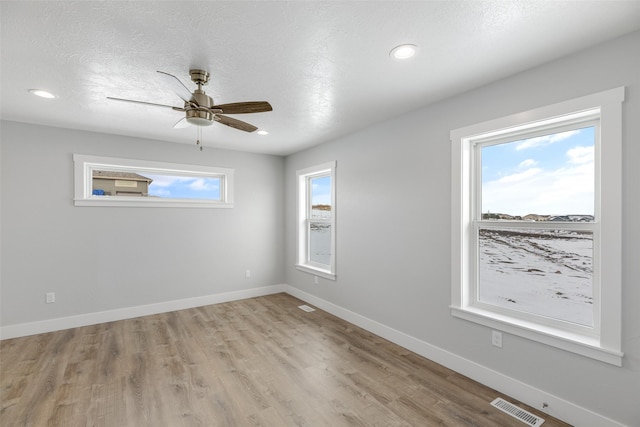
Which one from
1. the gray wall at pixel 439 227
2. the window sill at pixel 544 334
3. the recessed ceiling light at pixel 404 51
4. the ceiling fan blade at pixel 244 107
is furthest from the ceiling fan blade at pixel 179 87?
the window sill at pixel 544 334

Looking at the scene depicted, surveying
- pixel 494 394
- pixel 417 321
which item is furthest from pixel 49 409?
pixel 494 394

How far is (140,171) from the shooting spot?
4.22 metres

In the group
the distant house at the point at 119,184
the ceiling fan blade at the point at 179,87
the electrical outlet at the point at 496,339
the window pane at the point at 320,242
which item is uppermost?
the ceiling fan blade at the point at 179,87

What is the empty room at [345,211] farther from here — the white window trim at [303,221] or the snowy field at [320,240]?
the snowy field at [320,240]

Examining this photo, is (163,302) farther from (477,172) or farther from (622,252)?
(622,252)

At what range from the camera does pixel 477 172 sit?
8.66 ft

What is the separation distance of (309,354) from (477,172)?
2.37 meters

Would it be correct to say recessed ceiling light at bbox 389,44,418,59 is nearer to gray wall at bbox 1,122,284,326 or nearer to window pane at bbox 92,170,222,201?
gray wall at bbox 1,122,284,326

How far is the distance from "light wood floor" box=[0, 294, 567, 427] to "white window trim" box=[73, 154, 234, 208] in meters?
1.62

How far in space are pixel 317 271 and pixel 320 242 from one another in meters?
0.49

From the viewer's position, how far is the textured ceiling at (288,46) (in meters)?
1.56

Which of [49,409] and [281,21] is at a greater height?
[281,21]

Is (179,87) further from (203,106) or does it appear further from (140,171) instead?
(140,171)

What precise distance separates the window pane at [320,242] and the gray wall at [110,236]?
83cm
